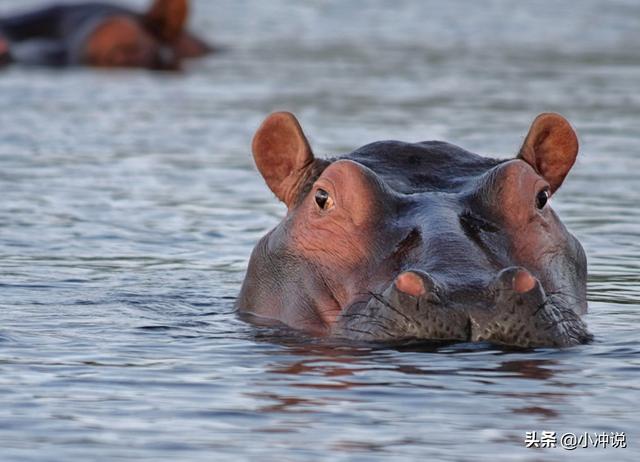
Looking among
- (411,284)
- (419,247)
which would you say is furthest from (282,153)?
(411,284)

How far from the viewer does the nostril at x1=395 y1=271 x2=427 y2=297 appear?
7.14 m

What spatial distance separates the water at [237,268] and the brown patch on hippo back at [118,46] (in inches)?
31.1

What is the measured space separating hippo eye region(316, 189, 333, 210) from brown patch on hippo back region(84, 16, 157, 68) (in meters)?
16.0

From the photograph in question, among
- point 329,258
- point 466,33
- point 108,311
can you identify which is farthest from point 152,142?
point 466,33

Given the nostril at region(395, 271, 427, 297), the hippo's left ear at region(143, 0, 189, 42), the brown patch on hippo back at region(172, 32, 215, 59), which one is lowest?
the nostril at region(395, 271, 427, 297)

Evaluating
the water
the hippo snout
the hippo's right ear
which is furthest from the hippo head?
the hippo snout

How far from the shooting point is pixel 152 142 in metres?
16.4

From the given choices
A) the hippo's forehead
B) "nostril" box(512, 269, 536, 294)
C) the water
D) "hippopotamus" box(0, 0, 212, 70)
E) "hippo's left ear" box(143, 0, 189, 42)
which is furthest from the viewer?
"hippo's left ear" box(143, 0, 189, 42)

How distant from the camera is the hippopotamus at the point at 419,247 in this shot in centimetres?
721

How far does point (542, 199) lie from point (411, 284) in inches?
52.7

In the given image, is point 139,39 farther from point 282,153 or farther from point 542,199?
point 542,199

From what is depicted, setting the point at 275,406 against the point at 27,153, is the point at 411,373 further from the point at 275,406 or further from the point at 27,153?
the point at 27,153

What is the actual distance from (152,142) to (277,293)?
8.01m

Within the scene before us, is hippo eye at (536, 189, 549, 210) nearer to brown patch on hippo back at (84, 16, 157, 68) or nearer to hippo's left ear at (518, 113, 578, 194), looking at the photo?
hippo's left ear at (518, 113, 578, 194)
